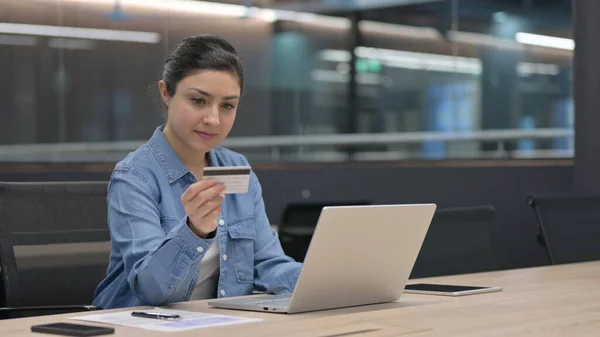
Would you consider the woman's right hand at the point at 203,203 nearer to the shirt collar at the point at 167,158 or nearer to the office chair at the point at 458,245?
the shirt collar at the point at 167,158

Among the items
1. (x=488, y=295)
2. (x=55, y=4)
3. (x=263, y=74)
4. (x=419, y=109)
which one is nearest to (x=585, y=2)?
(x=419, y=109)

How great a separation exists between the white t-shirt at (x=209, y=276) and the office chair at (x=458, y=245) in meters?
0.75

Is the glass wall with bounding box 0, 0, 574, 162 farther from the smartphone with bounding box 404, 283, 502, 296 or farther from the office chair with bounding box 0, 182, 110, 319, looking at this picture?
the smartphone with bounding box 404, 283, 502, 296

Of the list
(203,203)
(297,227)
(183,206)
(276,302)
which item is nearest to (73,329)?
(203,203)

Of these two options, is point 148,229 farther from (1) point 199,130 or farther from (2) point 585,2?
(2) point 585,2

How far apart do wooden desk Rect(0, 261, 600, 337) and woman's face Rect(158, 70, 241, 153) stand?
47 cm

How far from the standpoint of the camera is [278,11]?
6867 mm

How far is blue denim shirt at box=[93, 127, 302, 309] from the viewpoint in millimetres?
2049

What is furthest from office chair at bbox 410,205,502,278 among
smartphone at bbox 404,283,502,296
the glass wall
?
the glass wall

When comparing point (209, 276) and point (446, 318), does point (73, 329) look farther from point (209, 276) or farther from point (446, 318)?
point (209, 276)

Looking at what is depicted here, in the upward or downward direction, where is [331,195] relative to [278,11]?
downward

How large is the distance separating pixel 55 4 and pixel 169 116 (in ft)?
10.9

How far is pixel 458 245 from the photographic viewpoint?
310cm

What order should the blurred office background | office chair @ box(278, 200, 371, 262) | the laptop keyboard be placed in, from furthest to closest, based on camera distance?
the blurred office background, office chair @ box(278, 200, 371, 262), the laptop keyboard
